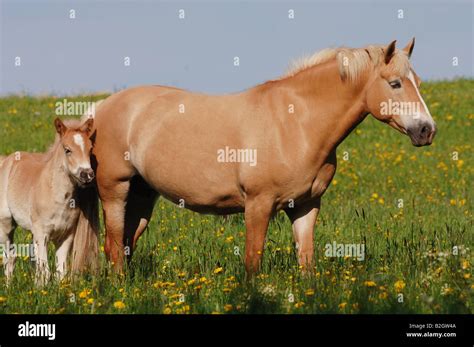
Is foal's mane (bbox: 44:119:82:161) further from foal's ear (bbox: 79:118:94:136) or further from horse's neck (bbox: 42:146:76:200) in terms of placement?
horse's neck (bbox: 42:146:76:200)

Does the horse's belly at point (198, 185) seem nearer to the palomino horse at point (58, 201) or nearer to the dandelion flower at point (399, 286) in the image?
the palomino horse at point (58, 201)

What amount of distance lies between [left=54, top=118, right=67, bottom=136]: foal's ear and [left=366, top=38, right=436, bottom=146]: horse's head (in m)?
3.04

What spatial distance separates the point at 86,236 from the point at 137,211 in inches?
32.5

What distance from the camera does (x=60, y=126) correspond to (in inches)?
297

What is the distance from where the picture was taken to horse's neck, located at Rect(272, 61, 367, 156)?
7.02m

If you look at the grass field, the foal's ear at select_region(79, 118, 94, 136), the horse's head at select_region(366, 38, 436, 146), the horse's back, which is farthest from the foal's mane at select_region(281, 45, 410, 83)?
the foal's ear at select_region(79, 118, 94, 136)

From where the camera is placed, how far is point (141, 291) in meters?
6.64

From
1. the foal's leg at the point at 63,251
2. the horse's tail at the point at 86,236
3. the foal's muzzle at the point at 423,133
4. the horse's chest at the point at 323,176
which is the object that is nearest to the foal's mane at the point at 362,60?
the foal's muzzle at the point at 423,133

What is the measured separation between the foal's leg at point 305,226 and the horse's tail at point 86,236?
2116 millimetres

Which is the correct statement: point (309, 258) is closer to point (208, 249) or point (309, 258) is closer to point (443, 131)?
point (208, 249)

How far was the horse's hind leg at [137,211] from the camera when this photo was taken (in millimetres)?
8578
